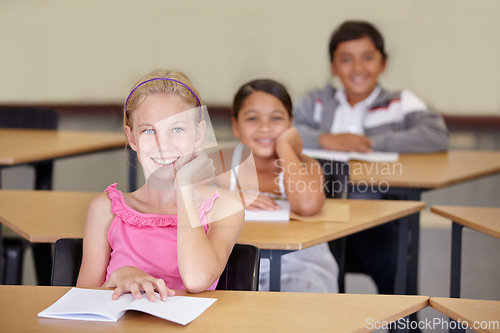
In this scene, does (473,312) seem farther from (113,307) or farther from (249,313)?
(113,307)

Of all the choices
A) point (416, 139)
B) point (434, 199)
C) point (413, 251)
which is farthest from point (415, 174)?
point (434, 199)

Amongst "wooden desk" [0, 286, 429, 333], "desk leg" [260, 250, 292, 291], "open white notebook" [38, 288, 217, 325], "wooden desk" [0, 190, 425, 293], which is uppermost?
"wooden desk" [0, 190, 425, 293]

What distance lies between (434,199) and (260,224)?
3.00 meters

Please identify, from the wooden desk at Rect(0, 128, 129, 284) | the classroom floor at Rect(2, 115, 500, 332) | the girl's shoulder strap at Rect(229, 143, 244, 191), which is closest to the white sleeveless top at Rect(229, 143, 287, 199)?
the girl's shoulder strap at Rect(229, 143, 244, 191)

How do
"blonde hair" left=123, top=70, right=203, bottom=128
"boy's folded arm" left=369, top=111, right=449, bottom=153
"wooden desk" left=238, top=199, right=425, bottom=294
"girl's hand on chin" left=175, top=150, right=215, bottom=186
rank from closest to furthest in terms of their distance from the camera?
1. "girl's hand on chin" left=175, top=150, right=215, bottom=186
2. "blonde hair" left=123, top=70, right=203, bottom=128
3. "wooden desk" left=238, top=199, right=425, bottom=294
4. "boy's folded arm" left=369, top=111, right=449, bottom=153

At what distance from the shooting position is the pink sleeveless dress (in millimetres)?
1420

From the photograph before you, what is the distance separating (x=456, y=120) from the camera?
14.4 feet

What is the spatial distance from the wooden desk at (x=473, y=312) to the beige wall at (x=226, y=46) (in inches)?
135

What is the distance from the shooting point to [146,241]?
4.75 ft

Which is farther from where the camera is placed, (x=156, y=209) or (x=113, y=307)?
(x=156, y=209)

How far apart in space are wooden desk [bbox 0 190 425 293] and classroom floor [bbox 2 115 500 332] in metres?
1.12

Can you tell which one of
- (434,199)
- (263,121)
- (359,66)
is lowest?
(434,199)

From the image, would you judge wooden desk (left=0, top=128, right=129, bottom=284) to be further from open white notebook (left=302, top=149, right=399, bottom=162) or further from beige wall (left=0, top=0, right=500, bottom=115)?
beige wall (left=0, top=0, right=500, bottom=115)

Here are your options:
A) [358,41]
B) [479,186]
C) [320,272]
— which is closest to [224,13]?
[358,41]
